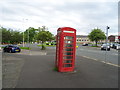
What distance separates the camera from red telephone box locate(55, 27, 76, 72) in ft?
17.0

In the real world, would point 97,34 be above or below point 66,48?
above

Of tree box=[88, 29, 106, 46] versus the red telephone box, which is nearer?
the red telephone box

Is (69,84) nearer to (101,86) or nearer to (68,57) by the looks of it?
(101,86)

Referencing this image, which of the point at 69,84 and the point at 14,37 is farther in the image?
the point at 14,37

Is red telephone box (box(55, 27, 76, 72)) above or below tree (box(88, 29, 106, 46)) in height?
below

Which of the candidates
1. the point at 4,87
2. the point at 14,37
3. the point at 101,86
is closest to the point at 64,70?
the point at 101,86

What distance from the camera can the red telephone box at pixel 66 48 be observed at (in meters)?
5.17

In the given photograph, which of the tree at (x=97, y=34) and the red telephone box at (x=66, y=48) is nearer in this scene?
the red telephone box at (x=66, y=48)

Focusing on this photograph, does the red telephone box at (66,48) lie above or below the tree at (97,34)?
below

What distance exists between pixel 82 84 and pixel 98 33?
31.3 metres

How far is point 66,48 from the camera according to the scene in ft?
17.5

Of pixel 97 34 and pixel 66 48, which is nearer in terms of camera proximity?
pixel 66 48

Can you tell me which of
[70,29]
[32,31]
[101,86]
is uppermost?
[32,31]

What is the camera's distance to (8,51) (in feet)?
48.8
